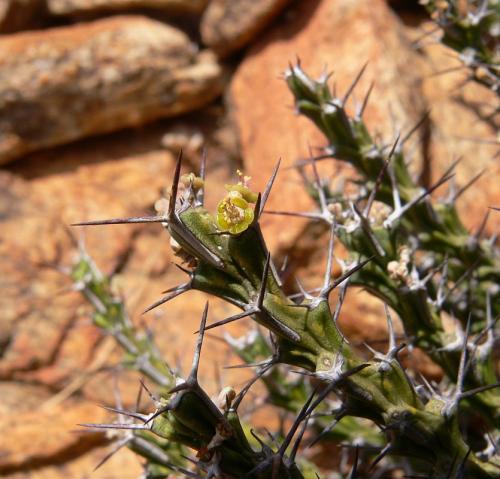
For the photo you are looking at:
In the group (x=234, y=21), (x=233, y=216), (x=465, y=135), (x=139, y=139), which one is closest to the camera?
(x=233, y=216)

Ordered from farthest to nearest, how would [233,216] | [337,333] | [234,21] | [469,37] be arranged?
1. [234,21]
2. [469,37]
3. [337,333]
4. [233,216]

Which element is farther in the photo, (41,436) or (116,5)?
(116,5)

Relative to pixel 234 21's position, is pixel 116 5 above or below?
below

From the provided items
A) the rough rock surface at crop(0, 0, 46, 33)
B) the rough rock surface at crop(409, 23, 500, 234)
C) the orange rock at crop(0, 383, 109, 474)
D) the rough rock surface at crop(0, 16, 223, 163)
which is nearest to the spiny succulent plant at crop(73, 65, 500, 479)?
the orange rock at crop(0, 383, 109, 474)

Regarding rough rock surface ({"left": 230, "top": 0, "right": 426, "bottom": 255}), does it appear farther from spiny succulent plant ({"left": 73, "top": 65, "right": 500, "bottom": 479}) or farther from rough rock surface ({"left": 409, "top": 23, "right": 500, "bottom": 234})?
spiny succulent plant ({"left": 73, "top": 65, "right": 500, "bottom": 479})

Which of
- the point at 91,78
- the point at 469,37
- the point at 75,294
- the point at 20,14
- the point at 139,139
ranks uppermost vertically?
the point at 469,37

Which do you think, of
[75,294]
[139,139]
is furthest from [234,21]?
[75,294]

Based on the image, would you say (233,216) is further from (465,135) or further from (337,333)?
(465,135)
